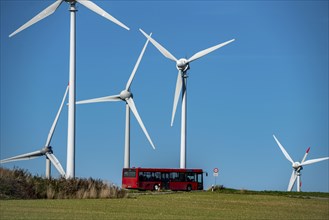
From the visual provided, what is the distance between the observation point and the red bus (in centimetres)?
7250

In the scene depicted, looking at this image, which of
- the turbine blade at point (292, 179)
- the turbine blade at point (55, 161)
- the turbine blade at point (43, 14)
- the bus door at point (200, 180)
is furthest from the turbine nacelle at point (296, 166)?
the turbine blade at point (43, 14)

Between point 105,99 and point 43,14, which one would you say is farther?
point 105,99

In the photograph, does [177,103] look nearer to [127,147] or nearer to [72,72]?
[127,147]

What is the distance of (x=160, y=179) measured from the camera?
73.8m

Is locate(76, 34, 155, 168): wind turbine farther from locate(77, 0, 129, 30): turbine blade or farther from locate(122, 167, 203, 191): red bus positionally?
locate(77, 0, 129, 30): turbine blade

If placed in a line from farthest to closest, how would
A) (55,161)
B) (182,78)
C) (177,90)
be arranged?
(55,161)
(182,78)
(177,90)

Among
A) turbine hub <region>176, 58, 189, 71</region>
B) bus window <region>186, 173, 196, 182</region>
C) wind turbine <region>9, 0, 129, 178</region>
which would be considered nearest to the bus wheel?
bus window <region>186, 173, 196, 182</region>

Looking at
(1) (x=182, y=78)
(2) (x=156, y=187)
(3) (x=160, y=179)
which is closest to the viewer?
(2) (x=156, y=187)

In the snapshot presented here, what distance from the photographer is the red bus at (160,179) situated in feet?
238

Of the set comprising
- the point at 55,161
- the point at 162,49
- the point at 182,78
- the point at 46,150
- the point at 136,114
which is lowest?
the point at 55,161

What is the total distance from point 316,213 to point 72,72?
1103 inches

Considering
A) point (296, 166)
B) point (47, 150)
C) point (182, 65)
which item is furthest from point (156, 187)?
point (296, 166)

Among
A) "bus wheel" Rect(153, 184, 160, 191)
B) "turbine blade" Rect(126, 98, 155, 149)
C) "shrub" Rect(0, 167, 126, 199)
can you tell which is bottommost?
"shrub" Rect(0, 167, 126, 199)

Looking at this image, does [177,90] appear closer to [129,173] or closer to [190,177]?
[190,177]
